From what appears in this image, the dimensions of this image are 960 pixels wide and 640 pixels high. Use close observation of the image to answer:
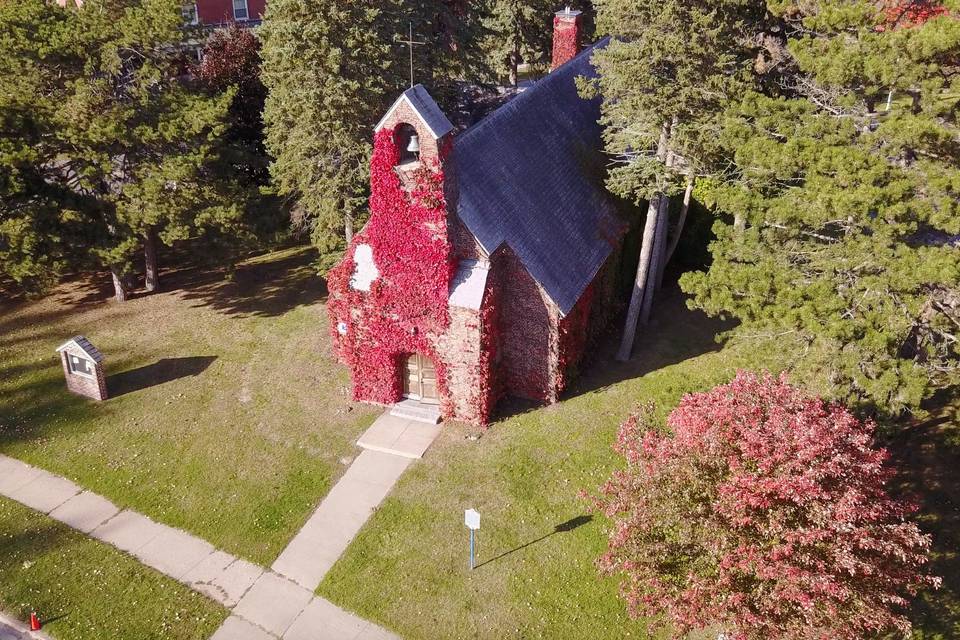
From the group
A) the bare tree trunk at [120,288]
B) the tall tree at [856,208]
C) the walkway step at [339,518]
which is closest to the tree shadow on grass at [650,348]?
the walkway step at [339,518]

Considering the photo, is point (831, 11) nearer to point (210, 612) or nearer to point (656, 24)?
point (656, 24)

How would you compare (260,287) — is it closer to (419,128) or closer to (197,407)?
(197,407)

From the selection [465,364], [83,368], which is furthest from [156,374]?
[465,364]

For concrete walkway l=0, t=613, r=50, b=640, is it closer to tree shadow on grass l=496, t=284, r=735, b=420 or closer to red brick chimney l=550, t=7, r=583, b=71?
tree shadow on grass l=496, t=284, r=735, b=420

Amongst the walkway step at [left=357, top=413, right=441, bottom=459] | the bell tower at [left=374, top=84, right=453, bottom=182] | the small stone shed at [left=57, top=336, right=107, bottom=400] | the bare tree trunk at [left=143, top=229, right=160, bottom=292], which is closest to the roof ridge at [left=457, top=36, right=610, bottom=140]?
the bell tower at [left=374, top=84, right=453, bottom=182]

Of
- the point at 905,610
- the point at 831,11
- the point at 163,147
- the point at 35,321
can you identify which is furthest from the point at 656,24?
the point at 35,321
